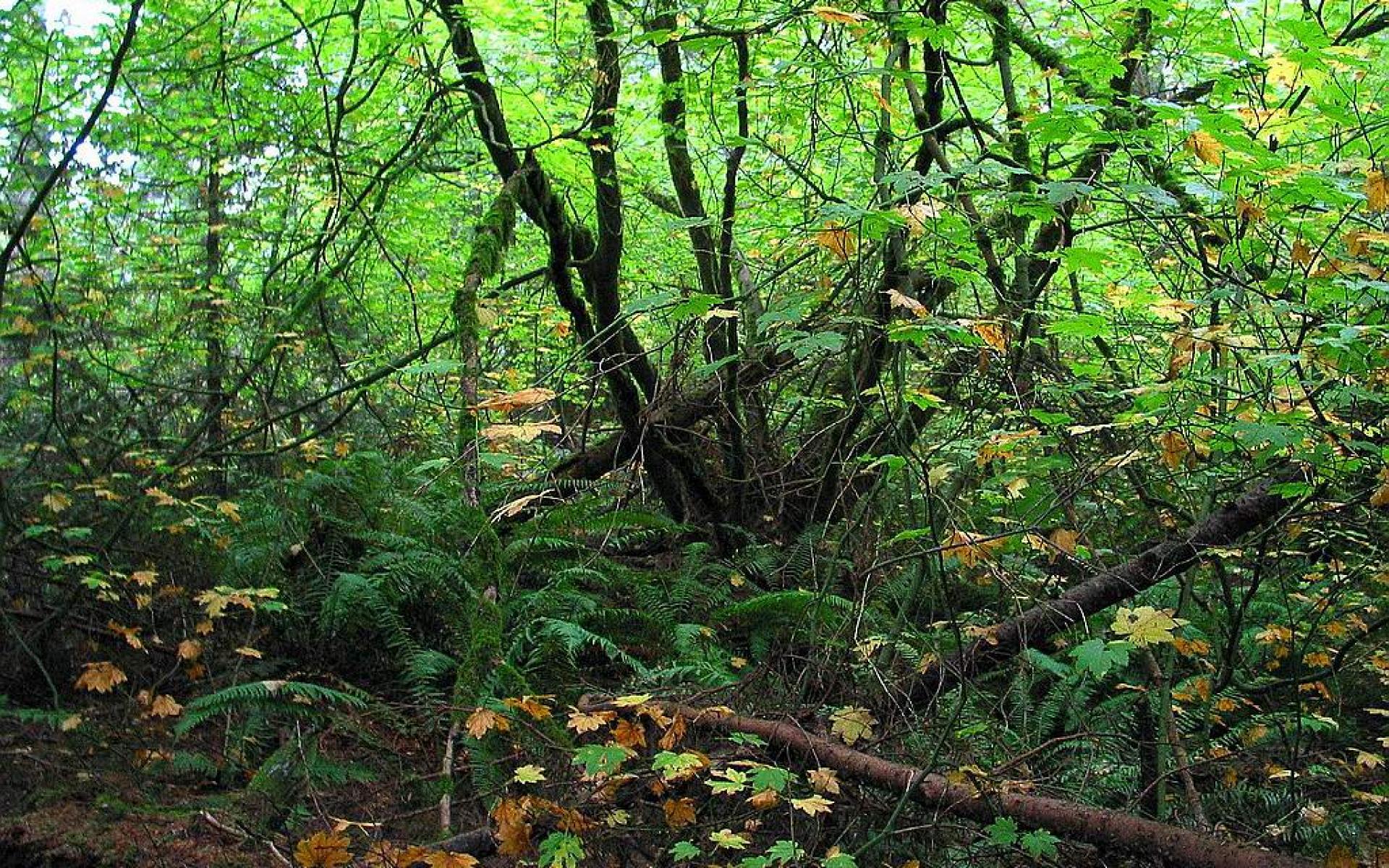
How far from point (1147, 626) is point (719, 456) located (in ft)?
14.0

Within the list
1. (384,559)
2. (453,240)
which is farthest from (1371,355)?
(453,240)

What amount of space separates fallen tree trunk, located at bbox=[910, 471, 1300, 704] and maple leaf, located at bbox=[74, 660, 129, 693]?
3888 millimetres

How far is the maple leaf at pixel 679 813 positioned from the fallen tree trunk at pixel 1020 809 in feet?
1.15

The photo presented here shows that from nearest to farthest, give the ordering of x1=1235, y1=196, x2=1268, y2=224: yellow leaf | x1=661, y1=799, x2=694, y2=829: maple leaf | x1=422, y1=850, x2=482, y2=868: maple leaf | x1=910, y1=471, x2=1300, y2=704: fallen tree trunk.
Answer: x1=1235, y1=196, x2=1268, y2=224: yellow leaf, x1=422, y1=850, x2=482, y2=868: maple leaf, x1=661, y1=799, x2=694, y2=829: maple leaf, x1=910, y1=471, x2=1300, y2=704: fallen tree trunk

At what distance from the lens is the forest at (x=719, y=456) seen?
307cm

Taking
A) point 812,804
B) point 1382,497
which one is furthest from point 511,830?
point 1382,497

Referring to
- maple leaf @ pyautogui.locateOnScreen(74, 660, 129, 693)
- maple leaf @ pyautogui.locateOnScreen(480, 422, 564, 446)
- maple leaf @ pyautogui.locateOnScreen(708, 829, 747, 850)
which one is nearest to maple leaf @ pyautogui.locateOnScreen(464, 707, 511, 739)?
maple leaf @ pyautogui.locateOnScreen(708, 829, 747, 850)

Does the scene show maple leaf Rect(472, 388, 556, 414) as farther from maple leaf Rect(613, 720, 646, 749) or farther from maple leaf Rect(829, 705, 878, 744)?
maple leaf Rect(829, 705, 878, 744)

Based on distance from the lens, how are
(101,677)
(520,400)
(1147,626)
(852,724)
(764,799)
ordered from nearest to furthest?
(520,400), (1147,626), (764,799), (852,724), (101,677)

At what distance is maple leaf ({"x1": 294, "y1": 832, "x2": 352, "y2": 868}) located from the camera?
294cm

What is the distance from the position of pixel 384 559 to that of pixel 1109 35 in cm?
473

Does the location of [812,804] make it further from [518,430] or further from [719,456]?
[719,456]

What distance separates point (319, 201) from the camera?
264 inches

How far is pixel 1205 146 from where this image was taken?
2.84 meters
